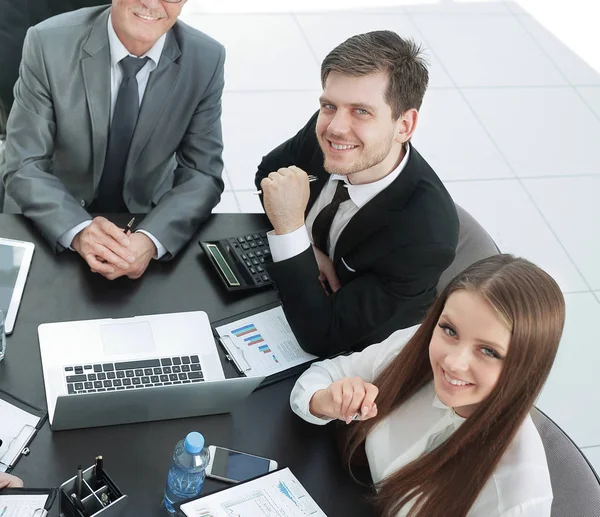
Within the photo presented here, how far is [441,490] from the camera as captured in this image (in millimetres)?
1586

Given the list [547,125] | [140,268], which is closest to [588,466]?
[140,268]

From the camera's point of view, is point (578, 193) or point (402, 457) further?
point (578, 193)

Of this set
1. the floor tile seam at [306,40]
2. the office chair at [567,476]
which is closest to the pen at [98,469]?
the office chair at [567,476]

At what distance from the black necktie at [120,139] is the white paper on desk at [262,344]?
72 cm

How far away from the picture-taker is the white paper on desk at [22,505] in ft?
4.74

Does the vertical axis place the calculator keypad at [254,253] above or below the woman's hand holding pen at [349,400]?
below

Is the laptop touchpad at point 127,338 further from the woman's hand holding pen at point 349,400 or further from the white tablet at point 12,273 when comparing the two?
the woman's hand holding pen at point 349,400

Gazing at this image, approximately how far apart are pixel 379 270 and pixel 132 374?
640 mm

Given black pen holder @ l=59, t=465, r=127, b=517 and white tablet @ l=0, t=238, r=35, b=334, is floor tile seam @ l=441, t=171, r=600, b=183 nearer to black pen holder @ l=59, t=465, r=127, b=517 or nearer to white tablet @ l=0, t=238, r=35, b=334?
white tablet @ l=0, t=238, r=35, b=334

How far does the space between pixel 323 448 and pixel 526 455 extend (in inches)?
16.1

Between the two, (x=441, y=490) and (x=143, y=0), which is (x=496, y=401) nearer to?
(x=441, y=490)

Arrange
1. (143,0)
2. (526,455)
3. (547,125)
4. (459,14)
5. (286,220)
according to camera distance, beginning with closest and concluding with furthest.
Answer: (526,455)
(286,220)
(143,0)
(547,125)
(459,14)

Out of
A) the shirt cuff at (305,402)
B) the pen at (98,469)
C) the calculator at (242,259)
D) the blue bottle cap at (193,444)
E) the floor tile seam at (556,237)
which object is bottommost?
the floor tile seam at (556,237)

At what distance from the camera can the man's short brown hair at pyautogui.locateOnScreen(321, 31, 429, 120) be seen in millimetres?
2016
